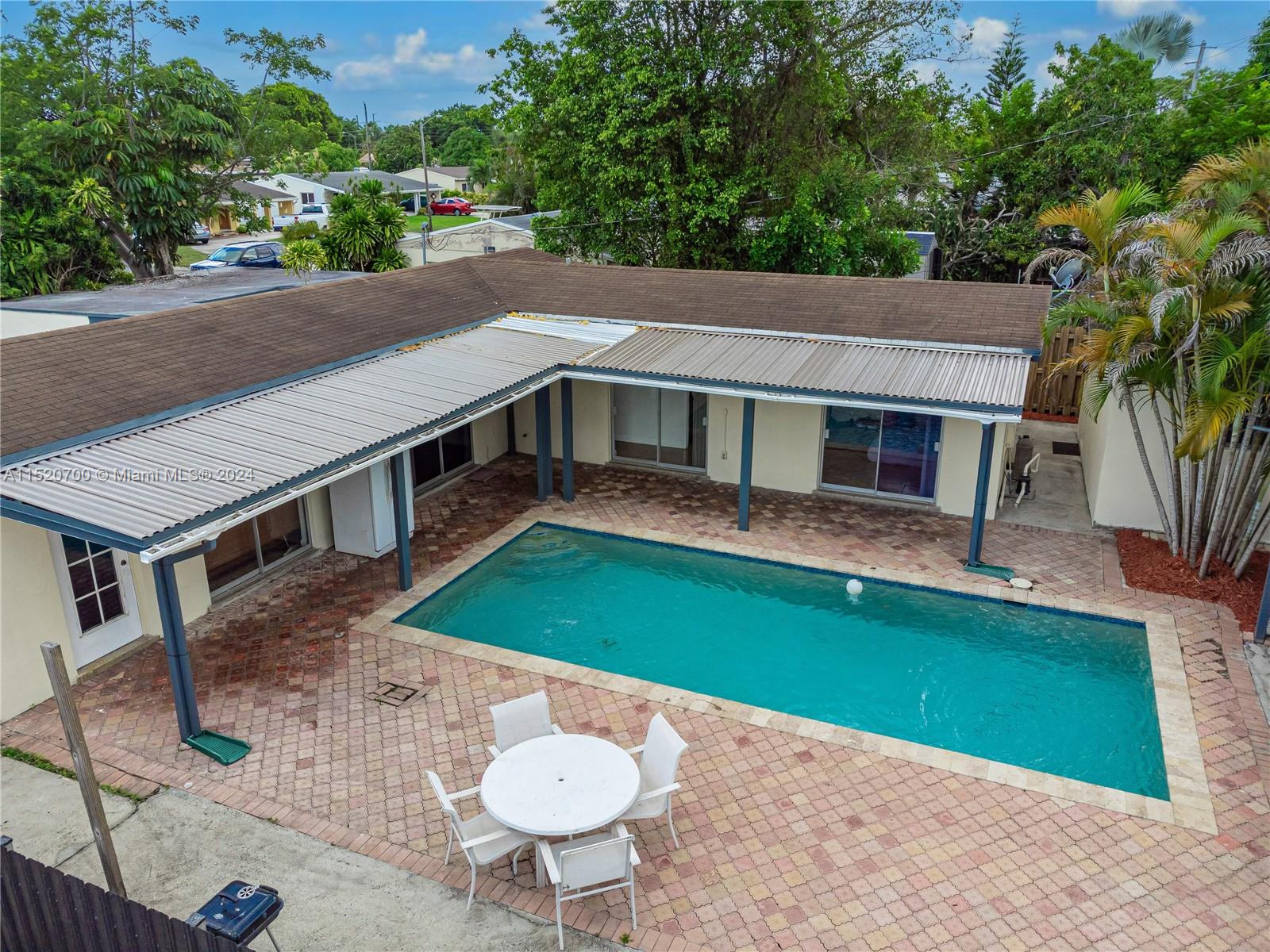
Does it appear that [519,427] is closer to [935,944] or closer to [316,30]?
[935,944]

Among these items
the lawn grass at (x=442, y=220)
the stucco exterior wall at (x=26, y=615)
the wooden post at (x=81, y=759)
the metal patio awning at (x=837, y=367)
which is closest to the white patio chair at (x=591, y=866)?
the wooden post at (x=81, y=759)

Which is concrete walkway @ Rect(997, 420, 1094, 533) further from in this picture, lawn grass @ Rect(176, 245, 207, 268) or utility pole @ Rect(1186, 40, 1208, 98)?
lawn grass @ Rect(176, 245, 207, 268)

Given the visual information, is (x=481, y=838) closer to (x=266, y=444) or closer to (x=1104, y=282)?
(x=266, y=444)

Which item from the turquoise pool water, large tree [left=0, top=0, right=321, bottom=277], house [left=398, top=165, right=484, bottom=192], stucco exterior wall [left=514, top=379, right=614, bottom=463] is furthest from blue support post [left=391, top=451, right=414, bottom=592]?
house [left=398, top=165, right=484, bottom=192]

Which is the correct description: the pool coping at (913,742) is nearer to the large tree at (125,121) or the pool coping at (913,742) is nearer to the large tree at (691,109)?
the large tree at (691,109)

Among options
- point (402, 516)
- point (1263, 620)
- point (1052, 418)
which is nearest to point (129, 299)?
point (402, 516)
